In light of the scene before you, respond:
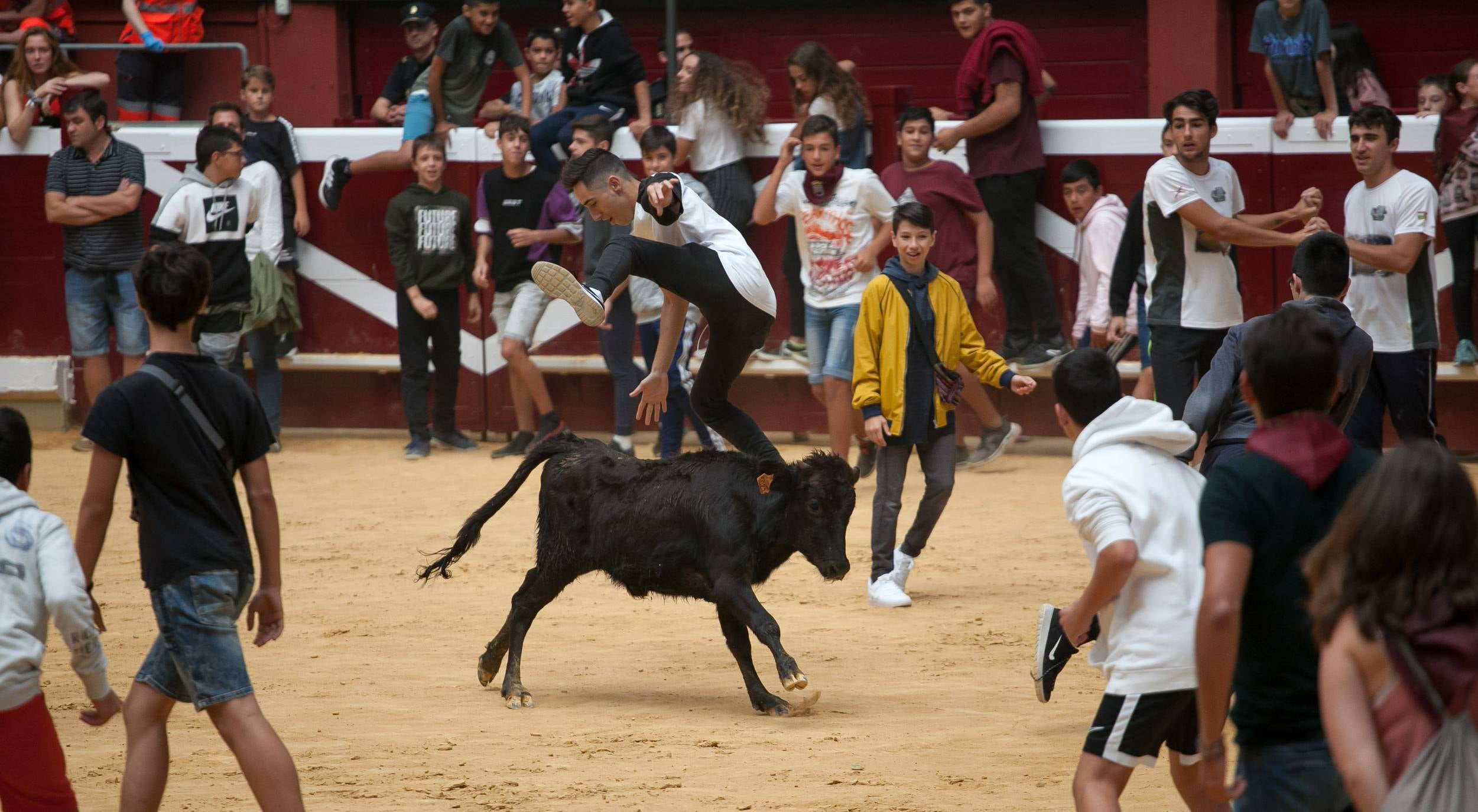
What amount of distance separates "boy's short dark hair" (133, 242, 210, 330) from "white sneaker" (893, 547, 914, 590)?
4.35 m

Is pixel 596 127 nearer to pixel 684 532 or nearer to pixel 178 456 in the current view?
pixel 684 532

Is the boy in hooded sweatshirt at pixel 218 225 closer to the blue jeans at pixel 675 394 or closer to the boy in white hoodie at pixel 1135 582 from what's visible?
the blue jeans at pixel 675 394

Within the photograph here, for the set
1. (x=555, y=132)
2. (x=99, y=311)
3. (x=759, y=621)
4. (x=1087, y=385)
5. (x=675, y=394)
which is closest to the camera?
(x=1087, y=385)

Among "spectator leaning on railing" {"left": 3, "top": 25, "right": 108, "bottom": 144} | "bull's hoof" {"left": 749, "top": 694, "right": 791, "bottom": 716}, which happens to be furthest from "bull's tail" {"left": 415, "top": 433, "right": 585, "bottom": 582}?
"spectator leaning on railing" {"left": 3, "top": 25, "right": 108, "bottom": 144}

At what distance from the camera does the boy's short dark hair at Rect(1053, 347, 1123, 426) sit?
3.85m

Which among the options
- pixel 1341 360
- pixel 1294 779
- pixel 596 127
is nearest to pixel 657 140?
pixel 596 127

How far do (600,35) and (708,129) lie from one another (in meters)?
1.31

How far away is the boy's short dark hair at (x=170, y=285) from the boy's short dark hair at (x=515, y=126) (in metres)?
7.78

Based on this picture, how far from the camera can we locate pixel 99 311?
12344mm

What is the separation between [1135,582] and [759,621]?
2.36m

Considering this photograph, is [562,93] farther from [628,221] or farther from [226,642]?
[226,642]

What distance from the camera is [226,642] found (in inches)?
164

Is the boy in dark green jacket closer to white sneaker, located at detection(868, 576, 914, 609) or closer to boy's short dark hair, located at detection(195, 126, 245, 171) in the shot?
boy's short dark hair, located at detection(195, 126, 245, 171)

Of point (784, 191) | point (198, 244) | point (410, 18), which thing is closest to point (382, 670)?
point (784, 191)
